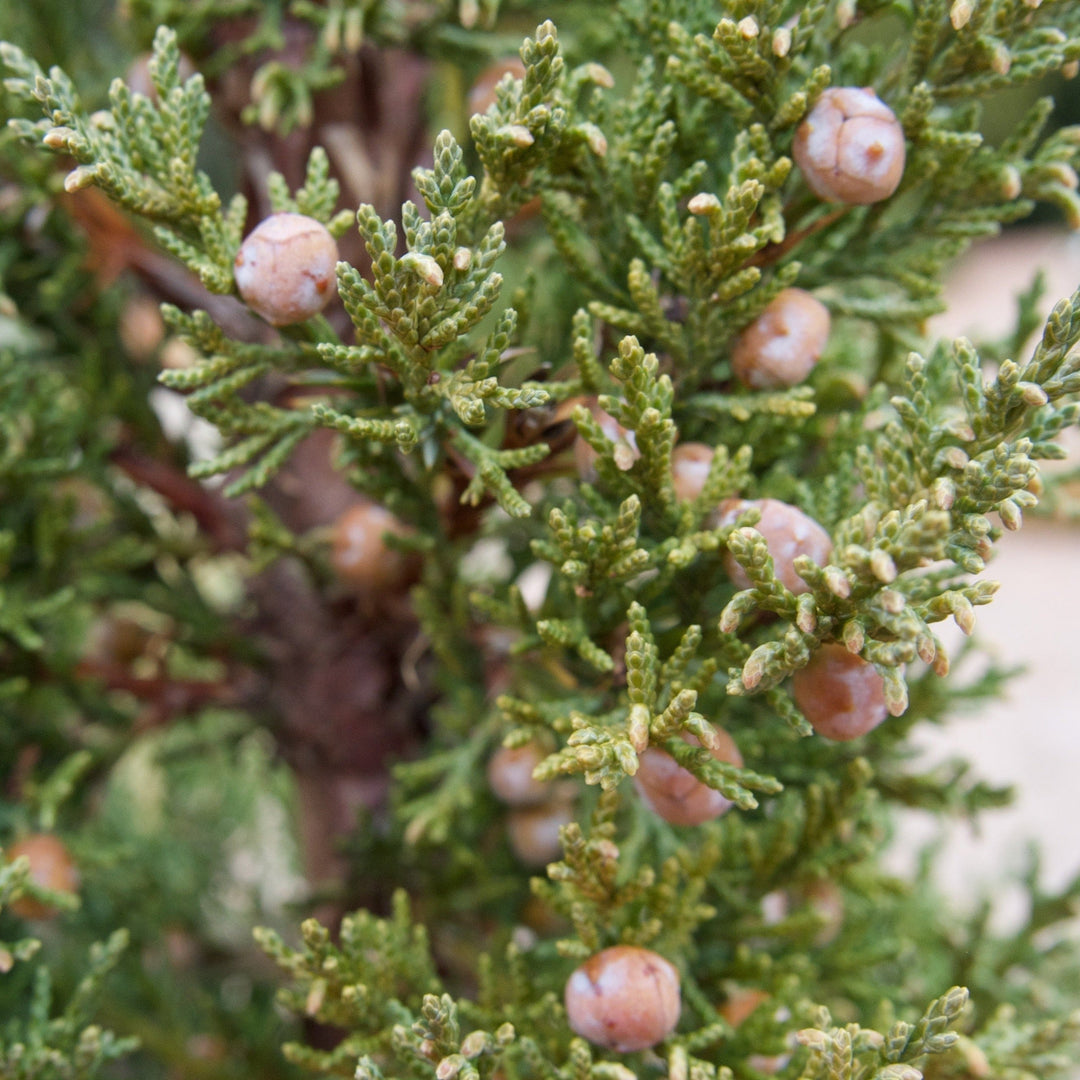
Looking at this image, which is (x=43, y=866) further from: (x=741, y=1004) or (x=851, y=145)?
(x=851, y=145)

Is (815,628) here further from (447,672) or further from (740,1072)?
(447,672)

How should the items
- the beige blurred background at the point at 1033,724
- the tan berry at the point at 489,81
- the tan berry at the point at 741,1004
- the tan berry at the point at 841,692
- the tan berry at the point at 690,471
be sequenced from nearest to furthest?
the tan berry at the point at 841,692 → the tan berry at the point at 690,471 → the tan berry at the point at 741,1004 → the tan berry at the point at 489,81 → the beige blurred background at the point at 1033,724

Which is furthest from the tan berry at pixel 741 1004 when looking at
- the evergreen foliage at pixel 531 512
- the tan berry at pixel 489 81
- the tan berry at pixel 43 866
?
the tan berry at pixel 489 81

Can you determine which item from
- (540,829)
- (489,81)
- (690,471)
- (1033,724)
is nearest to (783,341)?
(690,471)

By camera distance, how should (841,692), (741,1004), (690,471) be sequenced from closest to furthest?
1. (841,692)
2. (690,471)
3. (741,1004)

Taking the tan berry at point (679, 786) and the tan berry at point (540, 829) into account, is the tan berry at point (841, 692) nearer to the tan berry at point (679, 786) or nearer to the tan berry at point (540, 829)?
the tan berry at point (679, 786)
